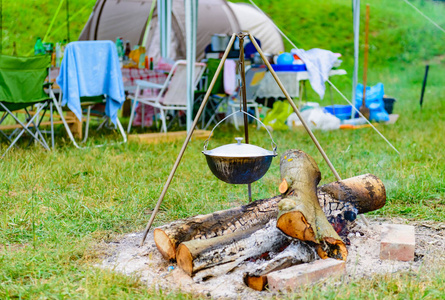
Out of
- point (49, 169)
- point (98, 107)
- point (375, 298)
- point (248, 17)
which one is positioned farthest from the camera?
point (248, 17)

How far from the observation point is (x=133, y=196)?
3.60 meters

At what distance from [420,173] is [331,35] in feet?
39.8

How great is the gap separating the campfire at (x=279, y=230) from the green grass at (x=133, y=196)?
24cm

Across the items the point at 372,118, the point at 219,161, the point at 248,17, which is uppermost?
the point at 248,17

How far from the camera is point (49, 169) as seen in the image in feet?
13.9

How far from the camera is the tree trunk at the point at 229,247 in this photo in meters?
2.43

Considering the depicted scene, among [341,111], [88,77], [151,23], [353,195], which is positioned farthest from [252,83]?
[353,195]

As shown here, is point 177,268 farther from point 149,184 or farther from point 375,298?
point 149,184

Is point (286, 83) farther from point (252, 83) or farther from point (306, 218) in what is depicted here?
point (306, 218)

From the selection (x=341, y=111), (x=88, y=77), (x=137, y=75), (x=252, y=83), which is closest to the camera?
(x=88, y=77)

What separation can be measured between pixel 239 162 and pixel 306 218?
0.44m

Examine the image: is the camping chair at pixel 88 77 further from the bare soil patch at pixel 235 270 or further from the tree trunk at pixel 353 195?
the tree trunk at pixel 353 195

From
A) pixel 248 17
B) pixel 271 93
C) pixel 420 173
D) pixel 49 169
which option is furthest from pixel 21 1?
pixel 420 173

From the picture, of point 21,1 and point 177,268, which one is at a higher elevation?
point 21,1
